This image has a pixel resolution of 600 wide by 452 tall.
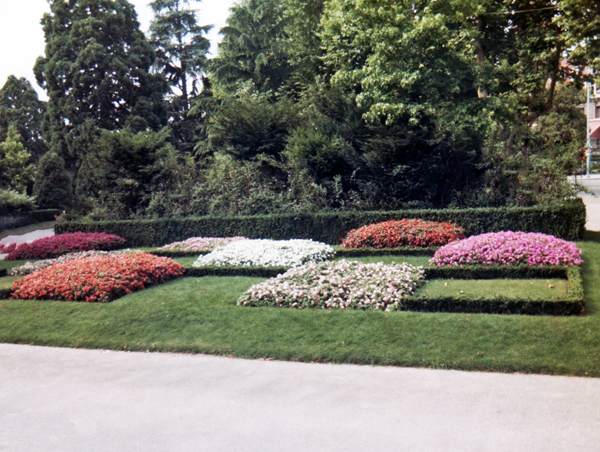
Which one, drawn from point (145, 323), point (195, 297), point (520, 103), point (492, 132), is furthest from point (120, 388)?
point (520, 103)

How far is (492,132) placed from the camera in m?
14.5

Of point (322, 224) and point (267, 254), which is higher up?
point (322, 224)

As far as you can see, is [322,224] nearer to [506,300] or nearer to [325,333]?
[506,300]

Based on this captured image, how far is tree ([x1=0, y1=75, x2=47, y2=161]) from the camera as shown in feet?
120

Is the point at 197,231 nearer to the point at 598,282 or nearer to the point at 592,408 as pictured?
the point at 598,282

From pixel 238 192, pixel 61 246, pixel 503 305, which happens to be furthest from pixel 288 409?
pixel 61 246

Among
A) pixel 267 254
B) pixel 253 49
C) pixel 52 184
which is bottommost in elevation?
pixel 267 254

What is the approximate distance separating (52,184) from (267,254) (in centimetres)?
2311

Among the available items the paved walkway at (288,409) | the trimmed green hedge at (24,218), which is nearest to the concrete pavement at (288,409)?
the paved walkway at (288,409)

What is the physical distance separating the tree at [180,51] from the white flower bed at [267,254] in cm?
2014

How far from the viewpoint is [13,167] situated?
1142 inches

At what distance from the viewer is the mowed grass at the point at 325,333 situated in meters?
4.74

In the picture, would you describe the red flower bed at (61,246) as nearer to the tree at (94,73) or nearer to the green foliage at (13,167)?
the tree at (94,73)

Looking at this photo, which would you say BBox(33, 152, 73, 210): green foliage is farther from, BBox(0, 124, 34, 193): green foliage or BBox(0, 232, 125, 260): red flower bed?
BBox(0, 232, 125, 260): red flower bed
